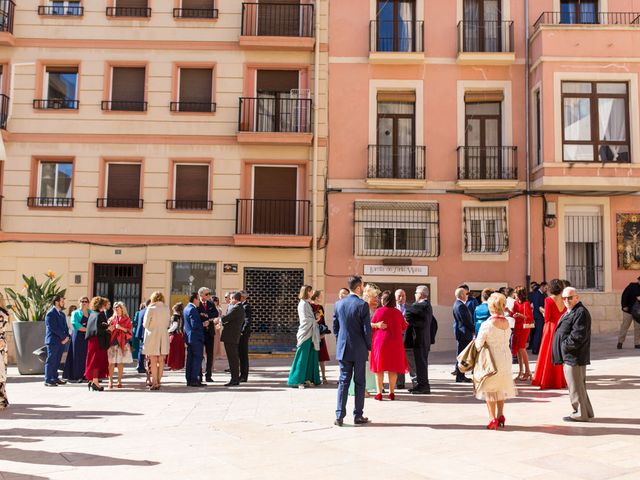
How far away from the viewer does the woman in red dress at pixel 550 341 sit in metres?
11.2

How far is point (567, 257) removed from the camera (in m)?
20.0

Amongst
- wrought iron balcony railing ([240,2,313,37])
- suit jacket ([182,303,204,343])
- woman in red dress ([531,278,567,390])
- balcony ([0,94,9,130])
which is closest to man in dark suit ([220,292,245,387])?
suit jacket ([182,303,204,343])

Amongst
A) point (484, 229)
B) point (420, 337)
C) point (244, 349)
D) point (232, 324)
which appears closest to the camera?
point (420, 337)

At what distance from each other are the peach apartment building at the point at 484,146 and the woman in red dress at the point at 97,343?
8.90 meters

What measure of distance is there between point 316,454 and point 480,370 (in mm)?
2542

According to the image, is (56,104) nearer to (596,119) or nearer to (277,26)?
(277,26)

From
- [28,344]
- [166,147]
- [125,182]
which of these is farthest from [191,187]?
[28,344]

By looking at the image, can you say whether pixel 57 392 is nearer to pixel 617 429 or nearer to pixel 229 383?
pixel 229 383

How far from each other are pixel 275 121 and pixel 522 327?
11204 mm

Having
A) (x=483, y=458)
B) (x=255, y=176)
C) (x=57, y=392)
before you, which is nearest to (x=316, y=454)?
(x=483, y=458)

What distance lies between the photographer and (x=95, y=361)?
1220 cm

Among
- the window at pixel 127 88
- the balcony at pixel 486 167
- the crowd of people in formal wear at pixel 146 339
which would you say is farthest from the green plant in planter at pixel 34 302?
the balcony at pixel 486 167

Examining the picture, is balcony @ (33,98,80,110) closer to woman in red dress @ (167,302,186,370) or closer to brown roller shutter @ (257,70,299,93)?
brown roller shutter @ (257,70,299,93)

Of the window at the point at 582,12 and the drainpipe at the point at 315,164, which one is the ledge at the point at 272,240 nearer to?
the drainpipe at the point at 315,164
